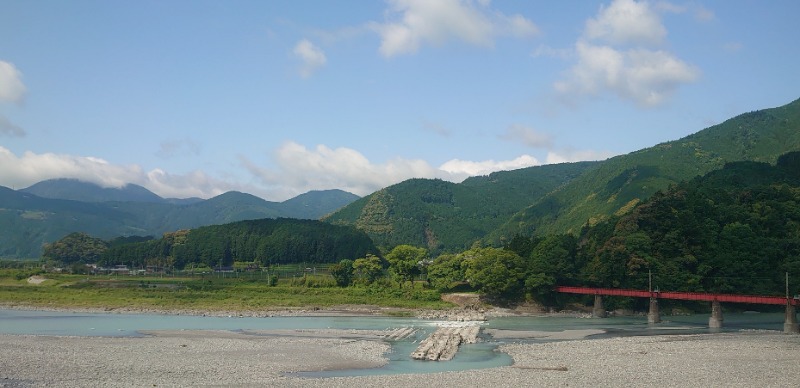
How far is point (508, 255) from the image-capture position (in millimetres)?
96812

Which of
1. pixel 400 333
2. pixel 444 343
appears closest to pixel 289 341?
pixel 400 333

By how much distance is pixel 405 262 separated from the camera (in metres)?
110

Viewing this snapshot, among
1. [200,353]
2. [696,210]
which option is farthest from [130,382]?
[696,210]

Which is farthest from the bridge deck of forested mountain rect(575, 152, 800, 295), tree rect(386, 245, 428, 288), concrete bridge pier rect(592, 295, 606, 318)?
tree rect(386, 245, 428, 288)

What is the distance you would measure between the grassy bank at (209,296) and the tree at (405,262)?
202 inches

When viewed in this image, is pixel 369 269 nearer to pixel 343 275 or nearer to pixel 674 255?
pixel 343 275

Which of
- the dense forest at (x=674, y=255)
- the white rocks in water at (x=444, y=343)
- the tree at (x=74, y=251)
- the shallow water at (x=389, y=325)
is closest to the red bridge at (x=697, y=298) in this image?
the shallow water at (x=389, y=325)

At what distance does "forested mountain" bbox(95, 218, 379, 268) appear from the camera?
18112cm

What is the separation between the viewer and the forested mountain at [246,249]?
594ft

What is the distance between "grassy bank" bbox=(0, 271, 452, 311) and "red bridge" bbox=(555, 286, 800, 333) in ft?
66.1

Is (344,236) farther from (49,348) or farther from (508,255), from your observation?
(49,348)

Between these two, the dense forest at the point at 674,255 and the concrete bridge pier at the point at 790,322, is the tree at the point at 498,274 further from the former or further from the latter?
the concrete bridge pier at the point at 790,322

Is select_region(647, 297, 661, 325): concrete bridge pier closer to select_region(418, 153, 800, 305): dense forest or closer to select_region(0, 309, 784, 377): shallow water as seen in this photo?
select_region(0, 309, 784, 377): shallow water

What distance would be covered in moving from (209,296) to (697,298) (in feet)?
223
